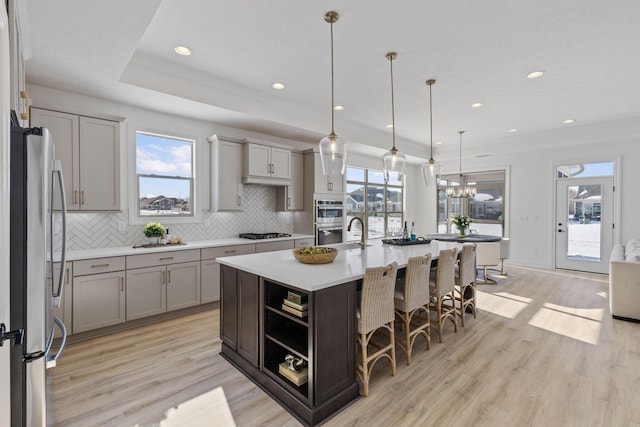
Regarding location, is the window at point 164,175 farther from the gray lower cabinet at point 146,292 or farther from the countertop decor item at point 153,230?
the gray lower cabinet at point 146,292

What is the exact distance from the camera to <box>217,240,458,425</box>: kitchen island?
1979 mm

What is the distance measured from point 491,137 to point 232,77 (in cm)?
569

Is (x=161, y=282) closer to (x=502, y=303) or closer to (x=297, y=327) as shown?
(x=297, y=327)

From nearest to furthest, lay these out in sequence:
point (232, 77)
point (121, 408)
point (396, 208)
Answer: point (121, 408)
point (232, 77)
point (396, 208)

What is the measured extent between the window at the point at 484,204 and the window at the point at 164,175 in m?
6.16

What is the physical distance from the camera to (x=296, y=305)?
2.10 m

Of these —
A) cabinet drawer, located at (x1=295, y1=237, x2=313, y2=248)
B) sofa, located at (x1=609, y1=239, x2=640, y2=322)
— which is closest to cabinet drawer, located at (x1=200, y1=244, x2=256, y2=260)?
cabinet drawer, located at (x1=295, y1=237, x2=313, y2=248)

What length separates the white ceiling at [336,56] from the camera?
2.36 meters

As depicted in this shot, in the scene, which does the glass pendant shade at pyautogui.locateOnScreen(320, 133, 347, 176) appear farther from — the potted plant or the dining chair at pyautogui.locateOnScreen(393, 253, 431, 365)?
the potted plant

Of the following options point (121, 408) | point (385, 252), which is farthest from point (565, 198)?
point (121, 408)

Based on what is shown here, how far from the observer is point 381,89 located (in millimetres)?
4043

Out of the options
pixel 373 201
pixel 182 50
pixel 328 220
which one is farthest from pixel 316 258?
pixel 373 201

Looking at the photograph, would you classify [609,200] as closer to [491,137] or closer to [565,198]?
[565,198]

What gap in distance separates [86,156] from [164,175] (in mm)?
1015
